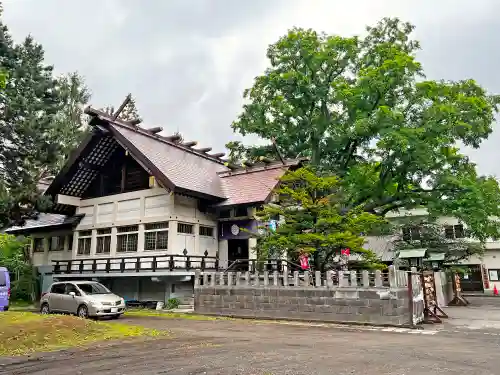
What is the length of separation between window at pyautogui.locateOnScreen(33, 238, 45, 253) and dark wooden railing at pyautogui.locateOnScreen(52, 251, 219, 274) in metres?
4.52

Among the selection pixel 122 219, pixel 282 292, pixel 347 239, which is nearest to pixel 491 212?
pixel 347 239

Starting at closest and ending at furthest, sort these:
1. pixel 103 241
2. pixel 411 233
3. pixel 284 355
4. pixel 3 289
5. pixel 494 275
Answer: pixel 284 355, pixel 3 289, pixel 103 241, pixel 411 233, pixel 494 275

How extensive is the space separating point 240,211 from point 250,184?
1.65 m

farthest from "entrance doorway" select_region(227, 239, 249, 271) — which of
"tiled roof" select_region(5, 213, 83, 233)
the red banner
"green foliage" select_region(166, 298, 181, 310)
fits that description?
"tiled roof" select_region(5, 213, 83, 233)

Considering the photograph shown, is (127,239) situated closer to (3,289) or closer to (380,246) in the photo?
(3,289)

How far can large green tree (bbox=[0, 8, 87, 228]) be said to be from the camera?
17516 mm

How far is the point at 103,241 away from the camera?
83.6ft

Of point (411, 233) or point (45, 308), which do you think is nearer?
point (45, 308)

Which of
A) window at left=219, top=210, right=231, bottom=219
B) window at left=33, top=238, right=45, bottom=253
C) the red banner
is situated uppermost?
window at left=219, top=210, right=231, bottom=219

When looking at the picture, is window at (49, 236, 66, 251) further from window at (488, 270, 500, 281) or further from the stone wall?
window at (488, 270, 500, 281)

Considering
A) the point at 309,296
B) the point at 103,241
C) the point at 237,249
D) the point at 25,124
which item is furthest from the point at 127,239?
the point at 309,296

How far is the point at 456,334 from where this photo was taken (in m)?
12.5

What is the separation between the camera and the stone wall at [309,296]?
1448 centimetres

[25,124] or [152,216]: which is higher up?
[25,124]
